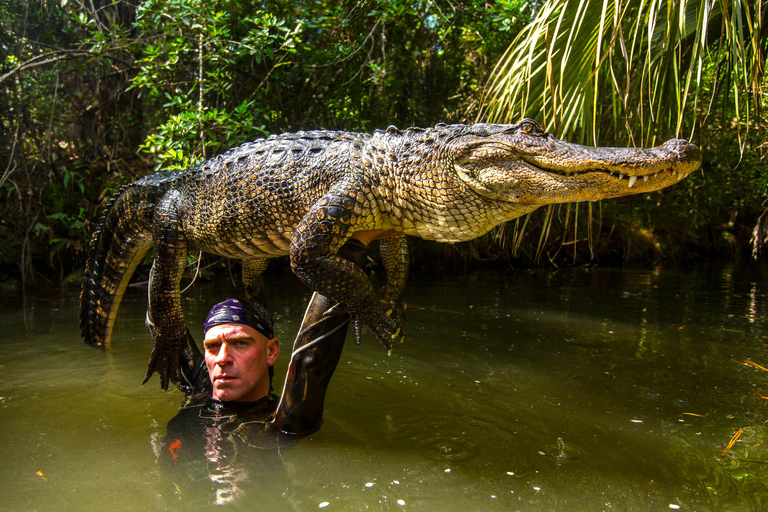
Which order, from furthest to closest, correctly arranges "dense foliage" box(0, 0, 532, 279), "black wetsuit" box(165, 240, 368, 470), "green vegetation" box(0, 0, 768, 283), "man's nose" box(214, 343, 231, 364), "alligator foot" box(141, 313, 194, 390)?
"dense foliage" box(0, 0, 532, 279) < "green vegetation" box(0, 0, 768, 283) < "alligator foot" box(141, 313, 194, 390) < "man's nose" box(214, 343, 231, 364) < "black wetsuit" box(165, 240, 368, 470)

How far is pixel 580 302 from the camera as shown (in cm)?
612

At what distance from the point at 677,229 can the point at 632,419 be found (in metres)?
11.4

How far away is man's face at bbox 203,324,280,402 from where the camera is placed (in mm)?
2291

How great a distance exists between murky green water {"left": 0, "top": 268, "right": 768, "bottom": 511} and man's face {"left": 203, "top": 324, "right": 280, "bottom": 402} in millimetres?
365

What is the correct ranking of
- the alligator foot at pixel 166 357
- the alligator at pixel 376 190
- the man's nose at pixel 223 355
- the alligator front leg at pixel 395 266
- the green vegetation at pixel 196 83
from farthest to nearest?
the green vegetation at pixel 196 83 < the alligator foot at pixel 166 357 < the alligator front leg at pixel 395 266 < the man's nose at pixel 223 355 < the alligator at pixel 376 190

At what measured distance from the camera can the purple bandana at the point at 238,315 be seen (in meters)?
2.32

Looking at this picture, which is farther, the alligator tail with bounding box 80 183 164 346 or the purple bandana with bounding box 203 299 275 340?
the alligator tail with bounding box 80 183 164 346

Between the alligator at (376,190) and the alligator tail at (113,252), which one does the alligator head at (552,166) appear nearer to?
the alligator at (376,190)

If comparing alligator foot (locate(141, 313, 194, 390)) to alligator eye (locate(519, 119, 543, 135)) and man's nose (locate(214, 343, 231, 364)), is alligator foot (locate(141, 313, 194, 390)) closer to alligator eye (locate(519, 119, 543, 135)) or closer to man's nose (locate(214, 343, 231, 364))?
man's nose (locate(214, 343, 231, 364))

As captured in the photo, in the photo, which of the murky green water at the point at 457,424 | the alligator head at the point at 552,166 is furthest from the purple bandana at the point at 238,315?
the alligator head at the point at 552,166

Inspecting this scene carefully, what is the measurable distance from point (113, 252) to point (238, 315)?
1.11 meters

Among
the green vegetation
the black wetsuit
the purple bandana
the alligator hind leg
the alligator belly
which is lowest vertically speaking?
the black wetsuit

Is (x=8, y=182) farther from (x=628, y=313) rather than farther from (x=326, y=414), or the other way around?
(x=628, y=313)

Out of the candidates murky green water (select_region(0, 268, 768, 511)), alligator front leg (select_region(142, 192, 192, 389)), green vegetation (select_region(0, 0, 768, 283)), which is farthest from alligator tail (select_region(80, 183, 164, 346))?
green vegetation (select_region(0, 0, 768, 283))
